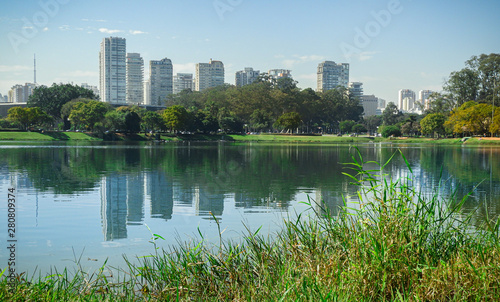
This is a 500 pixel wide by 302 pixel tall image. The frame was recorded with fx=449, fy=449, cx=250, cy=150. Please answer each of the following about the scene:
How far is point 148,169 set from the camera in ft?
92.1

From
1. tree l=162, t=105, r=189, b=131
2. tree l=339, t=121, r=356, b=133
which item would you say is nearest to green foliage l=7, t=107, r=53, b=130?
Result: tree l=162, t=105, r=189, b=131

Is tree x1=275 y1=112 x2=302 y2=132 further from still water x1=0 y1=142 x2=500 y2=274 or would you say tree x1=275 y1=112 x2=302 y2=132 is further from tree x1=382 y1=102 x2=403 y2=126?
still water x1=0 y1=142 x2=500 y2=274

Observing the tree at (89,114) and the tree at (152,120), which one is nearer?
the tree at (89,114)

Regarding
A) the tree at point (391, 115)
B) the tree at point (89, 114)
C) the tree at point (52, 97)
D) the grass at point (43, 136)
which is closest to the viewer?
the grass at point (43, 136)

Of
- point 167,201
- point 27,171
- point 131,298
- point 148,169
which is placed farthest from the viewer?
point 148,169

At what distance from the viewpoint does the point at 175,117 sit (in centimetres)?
9125

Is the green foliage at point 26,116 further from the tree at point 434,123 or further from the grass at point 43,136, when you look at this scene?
the tree at point 434,123

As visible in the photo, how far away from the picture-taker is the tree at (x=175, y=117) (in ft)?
300

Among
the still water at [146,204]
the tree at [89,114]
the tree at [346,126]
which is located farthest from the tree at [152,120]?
the tree at [346,126]

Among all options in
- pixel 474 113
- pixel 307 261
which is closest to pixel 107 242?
pixel 307 261

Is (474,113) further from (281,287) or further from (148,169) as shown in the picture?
(281,287)

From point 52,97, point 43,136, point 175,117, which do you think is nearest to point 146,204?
point 175,117

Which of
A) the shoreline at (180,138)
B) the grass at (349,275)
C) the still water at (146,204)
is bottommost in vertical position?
the still water at (146,204)

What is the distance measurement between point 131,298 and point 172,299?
1.93 feet
